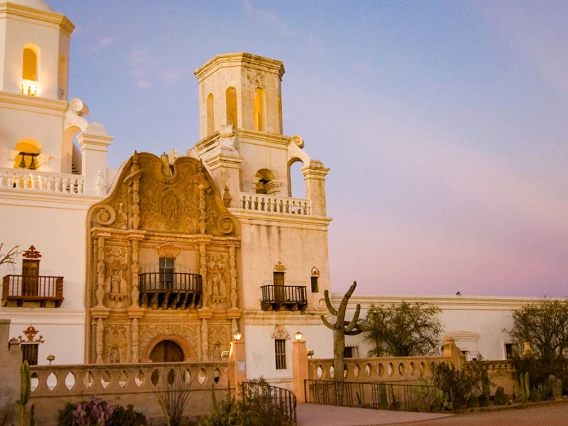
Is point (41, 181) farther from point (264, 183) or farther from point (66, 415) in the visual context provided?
point (66, 415)

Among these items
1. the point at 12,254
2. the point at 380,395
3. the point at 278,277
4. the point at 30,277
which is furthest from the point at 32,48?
the point at 380,395

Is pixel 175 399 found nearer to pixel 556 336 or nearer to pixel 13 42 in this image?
pixel 13 42

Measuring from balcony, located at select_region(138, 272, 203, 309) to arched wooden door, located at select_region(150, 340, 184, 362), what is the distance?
1.40 metres

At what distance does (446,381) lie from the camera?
2345 cm

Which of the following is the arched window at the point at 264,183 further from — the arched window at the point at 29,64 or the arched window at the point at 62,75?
the arched window at the point at 29,64

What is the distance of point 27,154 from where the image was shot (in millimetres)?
30125

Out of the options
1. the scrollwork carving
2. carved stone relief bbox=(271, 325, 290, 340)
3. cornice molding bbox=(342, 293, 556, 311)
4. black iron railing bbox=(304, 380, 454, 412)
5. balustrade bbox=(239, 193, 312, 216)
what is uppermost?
balustrade bbox=(239, 193, 312, 216)

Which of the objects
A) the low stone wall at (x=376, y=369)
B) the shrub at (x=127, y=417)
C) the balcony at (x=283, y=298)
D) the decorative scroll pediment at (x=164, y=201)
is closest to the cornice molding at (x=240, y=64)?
the decorative scroll pediment at (x=164, y=201)

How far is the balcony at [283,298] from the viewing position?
3127 cm

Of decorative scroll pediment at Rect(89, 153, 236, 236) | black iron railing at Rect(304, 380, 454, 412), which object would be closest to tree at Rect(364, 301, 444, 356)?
decorative scroll pediment at Rect(89, 153, 236, 236)

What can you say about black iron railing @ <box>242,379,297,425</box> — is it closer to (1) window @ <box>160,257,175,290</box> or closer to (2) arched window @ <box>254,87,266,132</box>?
(1) window @ <box>160,257,175,290</box>

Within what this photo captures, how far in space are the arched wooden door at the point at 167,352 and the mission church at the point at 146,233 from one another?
2.2 inches

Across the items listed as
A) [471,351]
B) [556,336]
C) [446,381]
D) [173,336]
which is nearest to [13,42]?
[173,336]

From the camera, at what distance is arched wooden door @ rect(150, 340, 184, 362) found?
29.1 m
